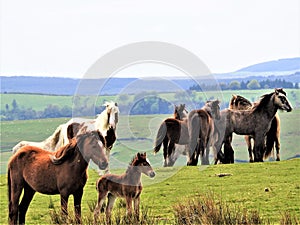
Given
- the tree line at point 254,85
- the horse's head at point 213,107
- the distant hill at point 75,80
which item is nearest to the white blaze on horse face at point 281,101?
the horse's head at point 213,107

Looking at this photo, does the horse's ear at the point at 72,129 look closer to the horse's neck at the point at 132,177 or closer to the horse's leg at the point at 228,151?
the horse's neck at the point at 132,177

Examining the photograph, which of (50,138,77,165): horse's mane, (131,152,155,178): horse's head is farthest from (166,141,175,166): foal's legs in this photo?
(50,138,77,165): horse's mane

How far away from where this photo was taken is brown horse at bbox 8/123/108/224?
416 inches

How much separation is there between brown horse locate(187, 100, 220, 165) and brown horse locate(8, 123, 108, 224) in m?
8.35

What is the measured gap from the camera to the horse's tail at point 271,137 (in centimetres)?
2132

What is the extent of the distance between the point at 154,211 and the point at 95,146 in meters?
3.54

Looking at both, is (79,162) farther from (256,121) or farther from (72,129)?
(256,121)

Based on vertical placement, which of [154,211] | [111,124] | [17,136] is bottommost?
[17,136]

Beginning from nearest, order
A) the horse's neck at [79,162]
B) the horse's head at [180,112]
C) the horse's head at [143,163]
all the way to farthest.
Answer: the horse's neck at [79,162], the horse's head at [143,163], the horse's head at [180,112]

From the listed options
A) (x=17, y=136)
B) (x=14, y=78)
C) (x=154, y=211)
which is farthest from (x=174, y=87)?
(x=14, y=78)

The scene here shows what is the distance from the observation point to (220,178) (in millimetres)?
17062

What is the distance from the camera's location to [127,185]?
11.2 metres

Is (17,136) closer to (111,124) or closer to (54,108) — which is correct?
(54,108)

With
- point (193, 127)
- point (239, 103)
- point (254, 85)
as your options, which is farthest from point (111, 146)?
point (254, 85)
